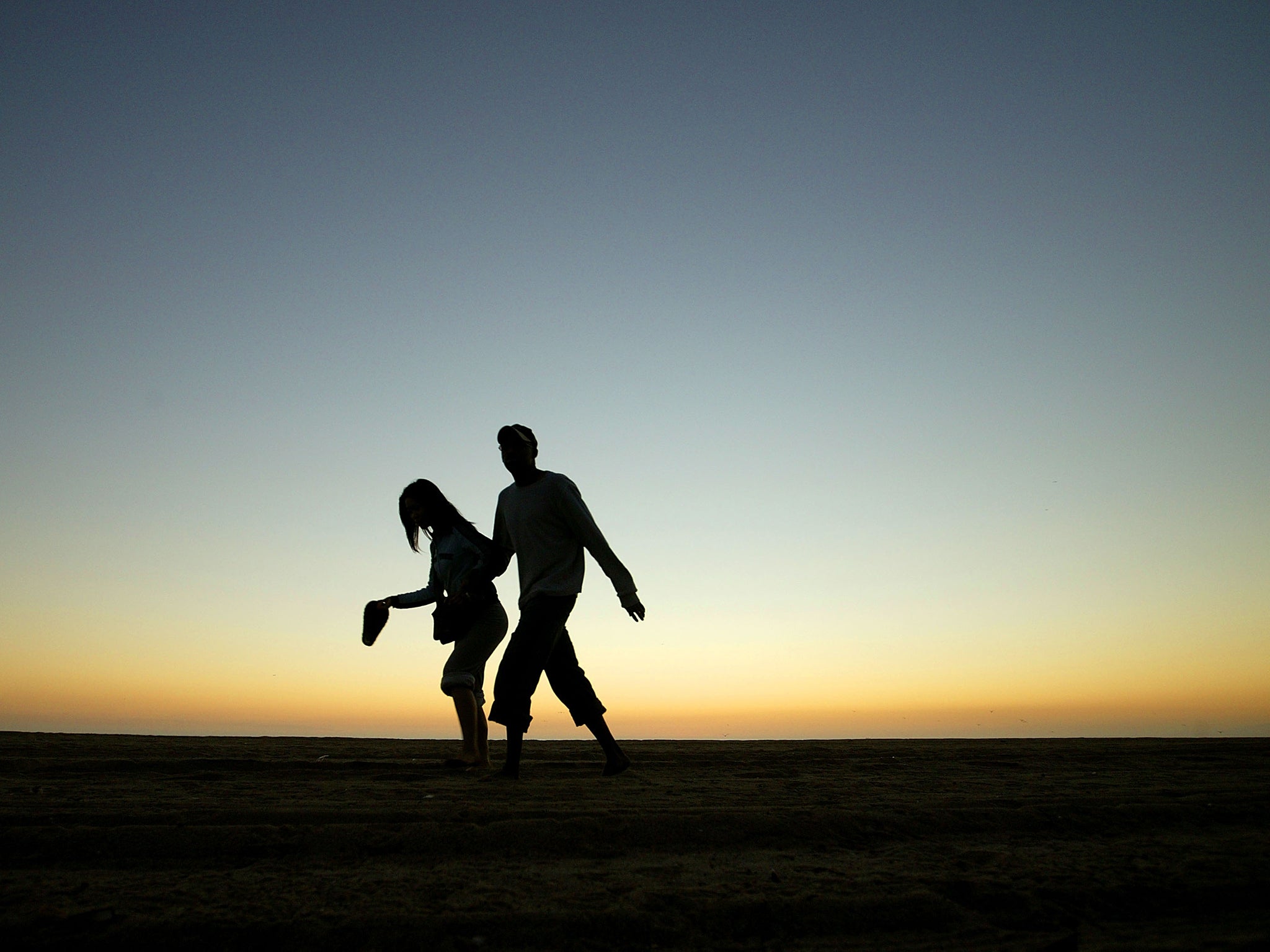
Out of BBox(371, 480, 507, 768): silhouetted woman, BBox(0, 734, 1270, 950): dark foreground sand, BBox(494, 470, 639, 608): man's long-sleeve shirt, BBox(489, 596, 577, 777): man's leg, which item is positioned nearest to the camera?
BBox(0, 734, 1270, 950): dark foreground sand

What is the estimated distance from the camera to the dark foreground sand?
216cm

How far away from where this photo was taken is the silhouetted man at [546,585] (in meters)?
4.74

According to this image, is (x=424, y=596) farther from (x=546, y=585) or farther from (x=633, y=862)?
(x=633, y=862)

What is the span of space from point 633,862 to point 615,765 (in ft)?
6.72

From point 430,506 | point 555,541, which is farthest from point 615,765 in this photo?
point 430,506

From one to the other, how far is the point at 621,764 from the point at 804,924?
262cm

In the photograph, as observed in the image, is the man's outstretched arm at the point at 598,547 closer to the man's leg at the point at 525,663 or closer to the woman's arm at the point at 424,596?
the man's leg at the point at 525,663

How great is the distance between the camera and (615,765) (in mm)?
4754

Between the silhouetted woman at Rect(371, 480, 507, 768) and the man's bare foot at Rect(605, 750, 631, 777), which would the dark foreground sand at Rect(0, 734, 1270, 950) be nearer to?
the man's bare foot at Rect(605, 750, 631, 777)

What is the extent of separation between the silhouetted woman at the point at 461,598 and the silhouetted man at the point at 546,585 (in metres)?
0.41

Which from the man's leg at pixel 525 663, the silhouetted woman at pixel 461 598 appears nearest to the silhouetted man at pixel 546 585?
the man's leg at pixel 525 663

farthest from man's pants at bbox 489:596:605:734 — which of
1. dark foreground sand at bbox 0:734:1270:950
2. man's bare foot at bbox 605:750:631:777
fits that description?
A: dark foreground sand at bbox 0:734:1270:950

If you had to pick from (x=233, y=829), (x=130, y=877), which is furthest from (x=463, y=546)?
(x=130, y=877)

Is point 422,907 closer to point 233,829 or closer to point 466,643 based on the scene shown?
point 233,829
